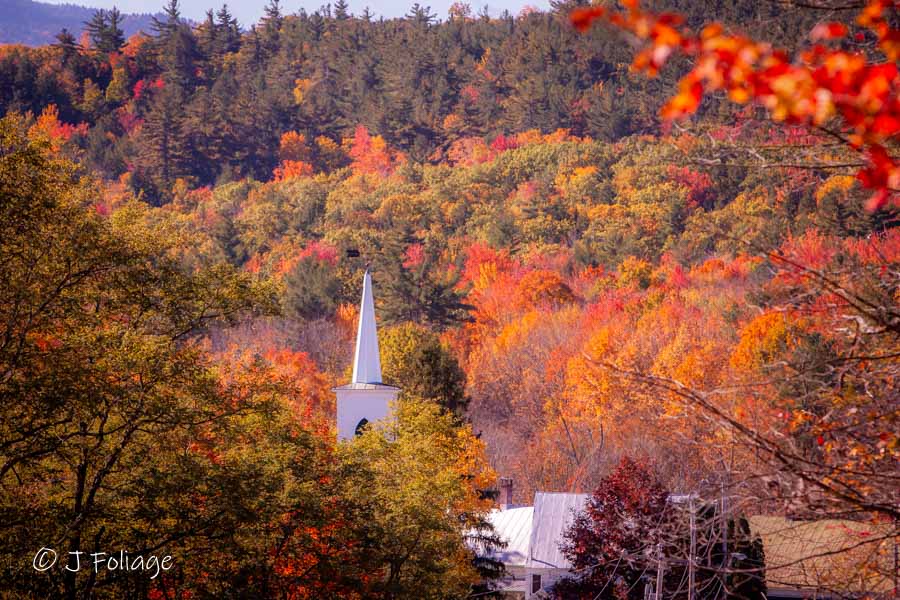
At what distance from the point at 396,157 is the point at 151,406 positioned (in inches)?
4446

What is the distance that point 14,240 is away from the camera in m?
15.9

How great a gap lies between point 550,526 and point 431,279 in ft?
116

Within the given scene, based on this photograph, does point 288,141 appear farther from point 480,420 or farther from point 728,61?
point 728,61

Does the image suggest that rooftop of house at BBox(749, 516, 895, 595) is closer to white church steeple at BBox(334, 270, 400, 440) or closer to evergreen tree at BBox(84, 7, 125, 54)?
white church steeple at BBox(334, 270, 400, 440)

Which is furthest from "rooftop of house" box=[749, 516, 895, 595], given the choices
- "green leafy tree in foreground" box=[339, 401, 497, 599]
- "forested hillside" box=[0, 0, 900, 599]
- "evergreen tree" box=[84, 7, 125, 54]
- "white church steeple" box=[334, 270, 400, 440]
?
"evergreen tree" box=[84, 7, 125, 54]

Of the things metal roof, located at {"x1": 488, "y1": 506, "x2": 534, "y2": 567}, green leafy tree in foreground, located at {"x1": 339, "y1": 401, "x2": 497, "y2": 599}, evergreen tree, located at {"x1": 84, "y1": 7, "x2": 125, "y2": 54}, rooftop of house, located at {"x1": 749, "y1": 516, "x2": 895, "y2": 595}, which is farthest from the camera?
evergreen tree, located at {"x1": 84, "y1": 7, "x2": 125, "y2": 54}

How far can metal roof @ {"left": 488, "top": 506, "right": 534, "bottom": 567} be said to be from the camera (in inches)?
1417

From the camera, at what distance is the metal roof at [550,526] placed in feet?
103

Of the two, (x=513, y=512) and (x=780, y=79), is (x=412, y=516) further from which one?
(x=780, y=79)

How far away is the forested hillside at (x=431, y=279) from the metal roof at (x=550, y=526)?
5.07ft

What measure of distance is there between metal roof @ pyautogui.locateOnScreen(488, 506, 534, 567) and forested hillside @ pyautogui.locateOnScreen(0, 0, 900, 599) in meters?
1.11

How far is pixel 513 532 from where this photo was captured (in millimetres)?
37438

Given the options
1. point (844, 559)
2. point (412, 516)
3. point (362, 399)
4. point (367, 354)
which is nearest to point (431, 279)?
point (367, 354)

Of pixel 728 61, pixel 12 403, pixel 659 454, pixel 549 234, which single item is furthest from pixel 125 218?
pixel 549 234
